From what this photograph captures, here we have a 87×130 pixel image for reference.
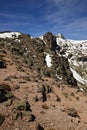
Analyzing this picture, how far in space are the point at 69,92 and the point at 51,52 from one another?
98.4 feet

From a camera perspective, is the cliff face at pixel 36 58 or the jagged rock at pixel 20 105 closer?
the jagged rock at pixel 20 105

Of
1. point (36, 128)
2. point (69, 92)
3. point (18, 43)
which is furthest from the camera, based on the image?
point (18, 43)

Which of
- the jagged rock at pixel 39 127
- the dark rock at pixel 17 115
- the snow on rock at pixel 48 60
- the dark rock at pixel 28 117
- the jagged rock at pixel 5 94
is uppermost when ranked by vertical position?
the snow on rock at pixel 48 60

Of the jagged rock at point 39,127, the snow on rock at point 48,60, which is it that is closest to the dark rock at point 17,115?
the jagged rock at point 39,127

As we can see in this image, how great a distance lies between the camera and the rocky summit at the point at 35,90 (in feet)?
100

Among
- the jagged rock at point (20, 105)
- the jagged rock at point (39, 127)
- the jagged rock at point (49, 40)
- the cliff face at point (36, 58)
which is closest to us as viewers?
the jagged rock at point (39, 127)

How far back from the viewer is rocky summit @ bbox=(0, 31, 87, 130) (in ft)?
100

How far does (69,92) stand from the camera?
171 ft

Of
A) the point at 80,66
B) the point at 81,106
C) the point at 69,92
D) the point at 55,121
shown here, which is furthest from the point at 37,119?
the point at 80,66

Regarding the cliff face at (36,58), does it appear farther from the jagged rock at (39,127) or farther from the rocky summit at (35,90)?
the jagged rock at (39,127)

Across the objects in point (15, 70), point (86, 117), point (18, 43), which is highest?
point (18, 43)

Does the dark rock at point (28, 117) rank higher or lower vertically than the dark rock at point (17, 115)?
lower

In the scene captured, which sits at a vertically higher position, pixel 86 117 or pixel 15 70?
pixel 15 70

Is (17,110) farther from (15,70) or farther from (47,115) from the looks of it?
(15,70)
